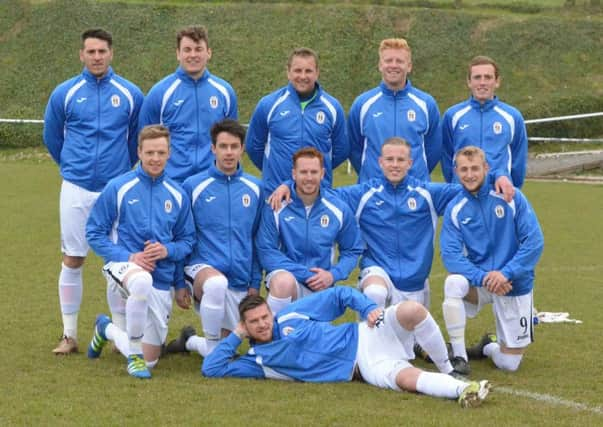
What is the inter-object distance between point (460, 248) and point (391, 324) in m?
1.01

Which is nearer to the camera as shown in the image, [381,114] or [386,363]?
[386,363]

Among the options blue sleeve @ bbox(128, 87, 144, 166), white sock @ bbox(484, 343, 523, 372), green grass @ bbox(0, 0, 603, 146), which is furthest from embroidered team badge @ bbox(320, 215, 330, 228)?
green grass @ bbox(0, 0, 603, 146)

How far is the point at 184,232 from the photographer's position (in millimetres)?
6855

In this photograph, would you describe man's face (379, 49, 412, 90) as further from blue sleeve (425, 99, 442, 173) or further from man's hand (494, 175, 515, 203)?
man's hand (494, 175, 515, 203)

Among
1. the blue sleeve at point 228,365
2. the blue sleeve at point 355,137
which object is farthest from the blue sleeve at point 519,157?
the blue sleeve at point 228,365

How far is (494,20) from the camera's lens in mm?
30000

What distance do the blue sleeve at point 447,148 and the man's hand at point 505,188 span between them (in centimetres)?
92

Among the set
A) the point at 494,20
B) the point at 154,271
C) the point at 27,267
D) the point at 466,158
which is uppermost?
the point at 494,20

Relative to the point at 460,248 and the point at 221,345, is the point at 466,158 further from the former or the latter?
the point at 221,345

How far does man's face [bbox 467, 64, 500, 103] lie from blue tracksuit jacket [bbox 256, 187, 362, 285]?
1.34 meters

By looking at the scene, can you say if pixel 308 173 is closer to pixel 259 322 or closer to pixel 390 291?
pixel 390 291

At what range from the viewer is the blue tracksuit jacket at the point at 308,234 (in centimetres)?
695

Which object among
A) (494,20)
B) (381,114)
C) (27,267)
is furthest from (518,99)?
(381,114)

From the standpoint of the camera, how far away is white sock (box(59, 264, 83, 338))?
7.40 m
